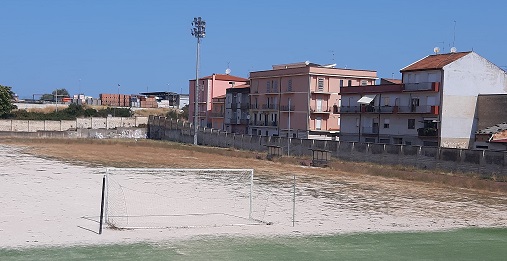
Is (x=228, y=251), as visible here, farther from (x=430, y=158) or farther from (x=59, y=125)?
(x=59, y=125)

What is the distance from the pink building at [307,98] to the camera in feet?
283

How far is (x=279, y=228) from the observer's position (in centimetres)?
1886

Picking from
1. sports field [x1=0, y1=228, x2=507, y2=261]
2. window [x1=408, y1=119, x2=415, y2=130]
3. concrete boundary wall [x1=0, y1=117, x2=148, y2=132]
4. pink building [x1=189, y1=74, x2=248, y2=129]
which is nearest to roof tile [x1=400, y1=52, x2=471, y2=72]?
window [x1=408, y1=119, x2=415, y2=130]

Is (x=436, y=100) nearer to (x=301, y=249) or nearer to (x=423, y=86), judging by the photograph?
(x=423, y=86)

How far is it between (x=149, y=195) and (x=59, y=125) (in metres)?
79.5

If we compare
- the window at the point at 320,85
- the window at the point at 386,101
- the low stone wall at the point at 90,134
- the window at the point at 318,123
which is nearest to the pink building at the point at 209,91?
the low stone wall at the point at 90,134

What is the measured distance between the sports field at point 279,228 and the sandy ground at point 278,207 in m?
0.04

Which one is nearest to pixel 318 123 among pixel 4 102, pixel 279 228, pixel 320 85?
pixel 320 85

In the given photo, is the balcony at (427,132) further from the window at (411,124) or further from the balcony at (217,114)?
the balcony at (217,114)

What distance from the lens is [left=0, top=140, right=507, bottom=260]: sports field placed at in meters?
14.8

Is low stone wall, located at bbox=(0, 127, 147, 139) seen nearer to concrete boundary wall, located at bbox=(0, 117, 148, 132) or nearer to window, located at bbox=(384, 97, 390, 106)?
concrete boundary wall, located at bbox=(0, 117, 148, 132)

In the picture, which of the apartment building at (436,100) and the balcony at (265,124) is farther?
the balcony at (265,124)

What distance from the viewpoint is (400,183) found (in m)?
40.0

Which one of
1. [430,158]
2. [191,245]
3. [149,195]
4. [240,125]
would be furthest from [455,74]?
[191,245]
